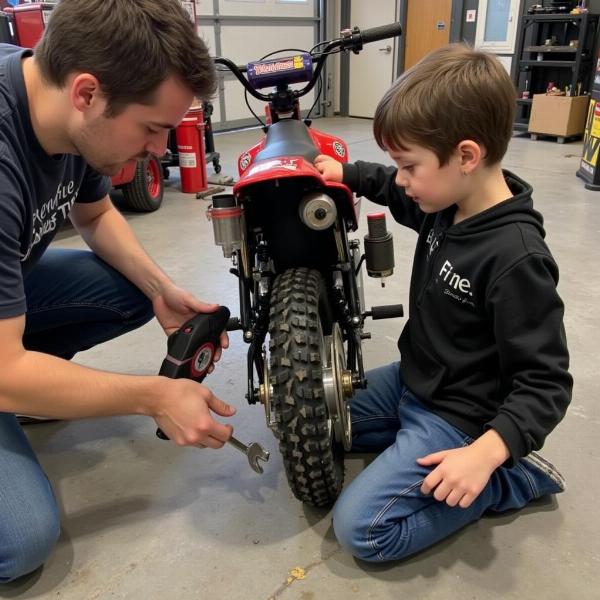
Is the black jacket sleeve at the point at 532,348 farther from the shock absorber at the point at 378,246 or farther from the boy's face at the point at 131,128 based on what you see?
the boy's face at the point at 131,128

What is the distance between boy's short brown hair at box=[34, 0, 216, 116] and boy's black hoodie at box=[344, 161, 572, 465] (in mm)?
457

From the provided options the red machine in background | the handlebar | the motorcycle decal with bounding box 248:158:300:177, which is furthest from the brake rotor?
the red machine in background

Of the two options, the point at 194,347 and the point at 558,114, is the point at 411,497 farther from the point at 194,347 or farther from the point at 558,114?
the point at 558,114

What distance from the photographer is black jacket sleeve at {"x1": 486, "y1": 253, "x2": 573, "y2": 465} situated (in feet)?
2.97

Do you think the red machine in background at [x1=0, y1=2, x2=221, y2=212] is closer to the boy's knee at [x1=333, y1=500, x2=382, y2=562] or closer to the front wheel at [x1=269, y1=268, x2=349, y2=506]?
the front wheel at [x1=269, y1=268, x2=349, y2=506]

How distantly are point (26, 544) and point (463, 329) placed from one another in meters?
0.83

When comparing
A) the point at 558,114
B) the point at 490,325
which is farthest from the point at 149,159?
the point at 558,114

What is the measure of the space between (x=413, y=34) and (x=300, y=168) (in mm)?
6288

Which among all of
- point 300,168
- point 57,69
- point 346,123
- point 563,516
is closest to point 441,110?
point 300,168

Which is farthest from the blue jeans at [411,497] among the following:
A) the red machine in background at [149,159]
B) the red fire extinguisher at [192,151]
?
the red fire extinguisher at [192,151]

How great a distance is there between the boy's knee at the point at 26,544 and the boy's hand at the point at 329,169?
0.81 metres

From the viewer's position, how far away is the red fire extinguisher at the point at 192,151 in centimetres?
336

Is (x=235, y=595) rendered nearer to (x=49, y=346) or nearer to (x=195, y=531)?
(x=195, y=531)

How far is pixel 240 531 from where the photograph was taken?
44.6 inches
